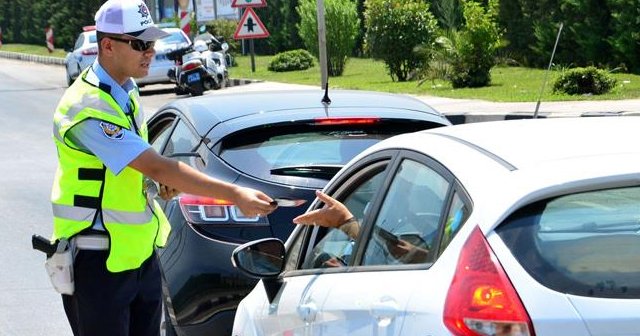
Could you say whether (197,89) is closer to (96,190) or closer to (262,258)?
(96,190)

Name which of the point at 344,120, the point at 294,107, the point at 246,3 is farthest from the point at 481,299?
the point at 246,3

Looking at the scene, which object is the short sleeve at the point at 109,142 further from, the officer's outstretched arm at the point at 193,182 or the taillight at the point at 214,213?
the taillight at the point at 214,213

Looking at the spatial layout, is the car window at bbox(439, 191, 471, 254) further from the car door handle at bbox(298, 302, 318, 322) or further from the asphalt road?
the asphalt road

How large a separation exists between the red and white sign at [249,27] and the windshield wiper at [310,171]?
22.3 m

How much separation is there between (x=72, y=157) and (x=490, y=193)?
6.30 feet

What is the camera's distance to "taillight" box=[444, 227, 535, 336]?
2523 millimetres

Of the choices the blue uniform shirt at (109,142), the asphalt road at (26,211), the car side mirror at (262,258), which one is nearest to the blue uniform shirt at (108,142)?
the blue uniform shirt at (109,142)

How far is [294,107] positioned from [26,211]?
6.12 metres

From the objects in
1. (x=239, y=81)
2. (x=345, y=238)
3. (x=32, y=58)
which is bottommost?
(x=32, y=58)

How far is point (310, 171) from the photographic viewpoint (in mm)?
5586

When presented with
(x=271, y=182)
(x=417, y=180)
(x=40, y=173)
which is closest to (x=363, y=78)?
(x=40, y=173)

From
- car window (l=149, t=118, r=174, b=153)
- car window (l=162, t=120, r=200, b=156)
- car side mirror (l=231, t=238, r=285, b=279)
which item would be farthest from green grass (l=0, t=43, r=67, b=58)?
car side mirror (l=231, t=238, r=285, b=279)

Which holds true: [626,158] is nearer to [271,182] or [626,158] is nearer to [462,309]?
[462,309]

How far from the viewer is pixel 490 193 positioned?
272cm
